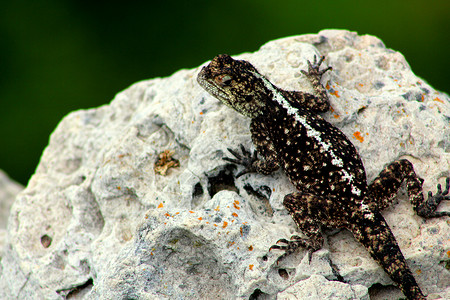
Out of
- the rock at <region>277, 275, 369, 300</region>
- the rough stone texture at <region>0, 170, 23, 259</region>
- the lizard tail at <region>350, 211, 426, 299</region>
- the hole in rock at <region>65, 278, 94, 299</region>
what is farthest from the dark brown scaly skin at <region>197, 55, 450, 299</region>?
the rough stone texture at <region>0, 170, 23, 259</region>

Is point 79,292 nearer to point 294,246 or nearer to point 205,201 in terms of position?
point 205,201

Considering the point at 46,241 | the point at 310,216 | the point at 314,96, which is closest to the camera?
the point at 310,216

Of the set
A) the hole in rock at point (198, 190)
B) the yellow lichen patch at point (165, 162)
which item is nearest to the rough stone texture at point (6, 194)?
the yellow lichen patch at point (165, 162)

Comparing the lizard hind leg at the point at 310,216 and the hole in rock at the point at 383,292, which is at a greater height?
the lizard hind leg at the point at 310,216

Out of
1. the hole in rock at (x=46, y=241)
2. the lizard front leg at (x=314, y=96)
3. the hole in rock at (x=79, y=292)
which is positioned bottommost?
the hole in rock at (x=79, y=292)

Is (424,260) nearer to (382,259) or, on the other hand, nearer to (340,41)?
(382,259)

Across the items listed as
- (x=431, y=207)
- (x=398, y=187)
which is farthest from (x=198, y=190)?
(x=431, y=207)

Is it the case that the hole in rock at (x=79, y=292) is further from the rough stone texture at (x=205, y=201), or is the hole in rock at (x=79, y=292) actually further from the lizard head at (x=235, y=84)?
the lizard head at (x=235, y=84)
